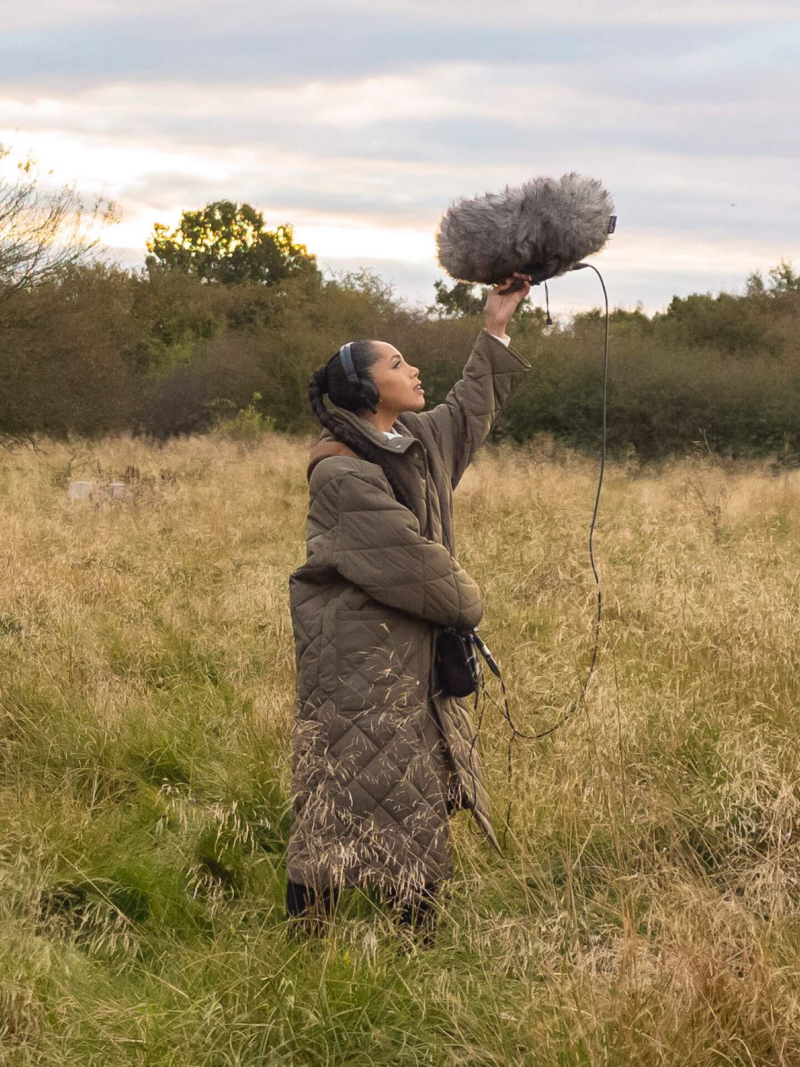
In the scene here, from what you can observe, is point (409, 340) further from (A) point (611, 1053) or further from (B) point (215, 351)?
(A) point (611, 1053)

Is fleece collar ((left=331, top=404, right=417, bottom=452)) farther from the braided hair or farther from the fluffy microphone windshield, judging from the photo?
the fluffy microphone windshield

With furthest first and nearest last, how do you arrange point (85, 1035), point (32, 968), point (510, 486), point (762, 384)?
point (762, 384), point (510, 486), point (32, 968), point (85, 1035)

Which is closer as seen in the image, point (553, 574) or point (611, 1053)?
point (611, 1053)

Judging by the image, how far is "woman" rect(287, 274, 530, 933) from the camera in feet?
9.89

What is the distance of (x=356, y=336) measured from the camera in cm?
3048

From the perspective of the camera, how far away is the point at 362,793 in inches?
119

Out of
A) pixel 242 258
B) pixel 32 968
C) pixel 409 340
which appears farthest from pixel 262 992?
pixel 242 258

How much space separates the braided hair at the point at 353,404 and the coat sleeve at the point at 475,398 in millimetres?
309

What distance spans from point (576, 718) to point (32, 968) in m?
2.12

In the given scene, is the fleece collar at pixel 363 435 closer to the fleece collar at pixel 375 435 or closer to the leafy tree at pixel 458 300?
the fleece collar at pixel 375 435

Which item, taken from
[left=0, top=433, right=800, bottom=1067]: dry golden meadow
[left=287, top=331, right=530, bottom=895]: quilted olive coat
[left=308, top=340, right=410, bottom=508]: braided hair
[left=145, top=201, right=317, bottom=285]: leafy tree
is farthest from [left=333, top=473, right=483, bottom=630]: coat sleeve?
[left=145, top=201, right=317, bottom=285]: leafy tree

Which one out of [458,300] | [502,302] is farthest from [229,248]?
[502,302]

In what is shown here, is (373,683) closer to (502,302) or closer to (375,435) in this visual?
(375,435)

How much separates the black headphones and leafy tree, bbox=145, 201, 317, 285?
5377 cm
